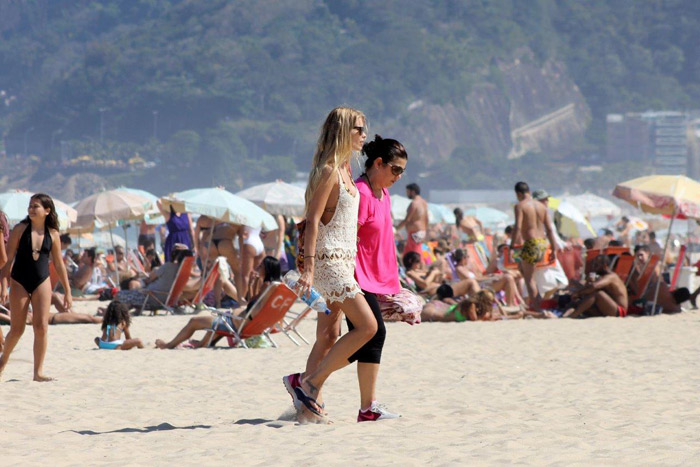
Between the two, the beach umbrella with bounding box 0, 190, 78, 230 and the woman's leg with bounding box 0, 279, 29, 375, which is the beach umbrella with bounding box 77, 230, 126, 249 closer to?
the beach umbrella with bounding box 0, 190, 78, 230

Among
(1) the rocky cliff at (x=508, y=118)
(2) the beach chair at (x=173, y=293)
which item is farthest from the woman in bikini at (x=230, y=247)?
(1) the rocky cliff at (x=508, y=118)

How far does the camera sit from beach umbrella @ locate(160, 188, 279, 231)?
986cm

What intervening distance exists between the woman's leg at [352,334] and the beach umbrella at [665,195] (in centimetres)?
568

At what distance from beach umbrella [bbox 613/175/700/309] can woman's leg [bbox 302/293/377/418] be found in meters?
5.68

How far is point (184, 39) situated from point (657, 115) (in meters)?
46.8

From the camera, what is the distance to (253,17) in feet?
414

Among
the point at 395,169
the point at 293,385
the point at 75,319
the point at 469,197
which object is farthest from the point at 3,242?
the point at 469,197

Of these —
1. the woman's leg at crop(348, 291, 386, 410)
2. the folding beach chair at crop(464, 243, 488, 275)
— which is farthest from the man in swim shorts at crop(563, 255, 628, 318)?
the woman's leg at crop(348, 291, 386, 410)

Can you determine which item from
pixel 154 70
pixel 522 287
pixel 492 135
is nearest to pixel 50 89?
pixel 154 70

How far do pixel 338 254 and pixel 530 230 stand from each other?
201 inches

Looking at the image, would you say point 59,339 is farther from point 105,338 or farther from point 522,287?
point 522,287

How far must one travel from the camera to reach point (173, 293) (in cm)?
927

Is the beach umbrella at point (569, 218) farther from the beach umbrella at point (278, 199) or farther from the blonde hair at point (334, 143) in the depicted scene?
the blonde hair at point (334, 143)

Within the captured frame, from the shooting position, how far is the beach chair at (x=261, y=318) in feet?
21.9
